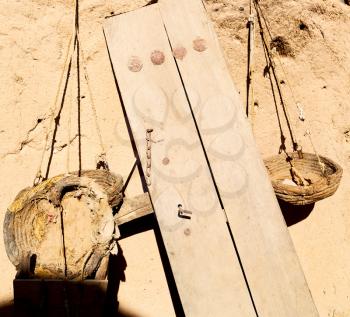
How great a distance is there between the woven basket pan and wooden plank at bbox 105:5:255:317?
1.15 ft

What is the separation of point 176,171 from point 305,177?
2.42 ft

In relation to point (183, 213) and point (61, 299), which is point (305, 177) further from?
point (61, 299)

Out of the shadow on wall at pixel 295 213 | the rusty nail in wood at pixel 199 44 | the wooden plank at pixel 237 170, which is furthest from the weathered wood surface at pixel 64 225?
the shadow on wall at pixel 295 213

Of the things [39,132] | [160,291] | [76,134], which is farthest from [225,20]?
[160,291]

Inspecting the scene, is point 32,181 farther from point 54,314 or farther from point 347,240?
point 347,240

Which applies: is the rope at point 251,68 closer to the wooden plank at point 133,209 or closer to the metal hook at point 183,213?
the metal hook at point 183,213

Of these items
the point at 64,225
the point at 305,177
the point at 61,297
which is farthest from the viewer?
the point at 305,177

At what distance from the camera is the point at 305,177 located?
240 cm

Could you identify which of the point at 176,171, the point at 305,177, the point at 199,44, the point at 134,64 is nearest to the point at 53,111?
the point at 134,64

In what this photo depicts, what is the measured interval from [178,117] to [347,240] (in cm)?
127

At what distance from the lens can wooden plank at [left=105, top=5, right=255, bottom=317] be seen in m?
2.15

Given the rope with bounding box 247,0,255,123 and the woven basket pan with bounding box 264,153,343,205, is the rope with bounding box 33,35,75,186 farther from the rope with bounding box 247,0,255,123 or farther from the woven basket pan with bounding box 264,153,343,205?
the woven basket pan with bounding box 264,153,343,205

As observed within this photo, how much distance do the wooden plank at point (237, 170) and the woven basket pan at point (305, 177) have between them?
108 millimetres

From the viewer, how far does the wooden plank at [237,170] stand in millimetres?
2162
